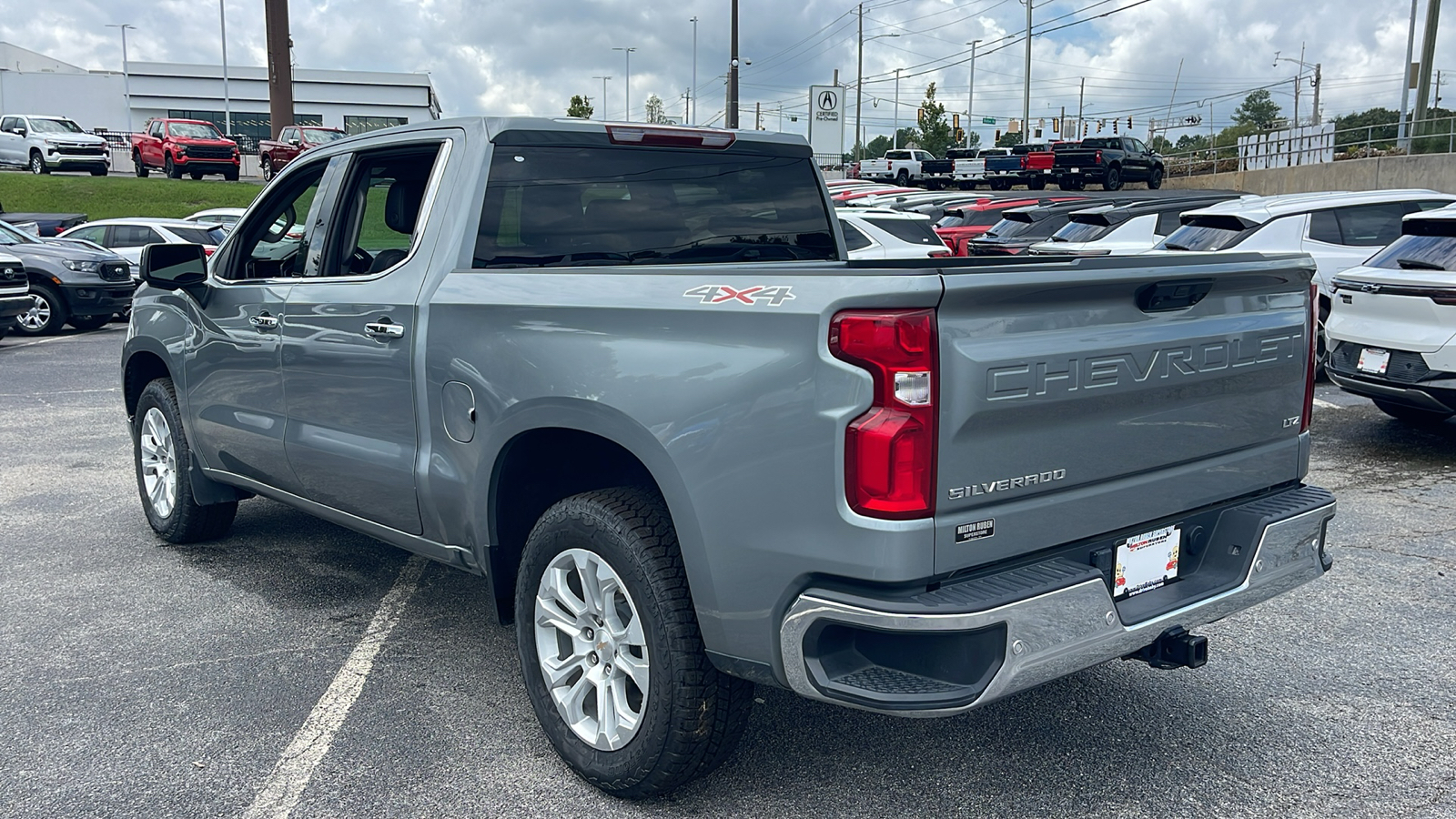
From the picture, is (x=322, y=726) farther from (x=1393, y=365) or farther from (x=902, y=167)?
(x=902, y=167)

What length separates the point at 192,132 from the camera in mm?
38500

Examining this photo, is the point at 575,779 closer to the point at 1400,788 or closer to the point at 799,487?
the point at 799,487

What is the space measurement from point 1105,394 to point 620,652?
1.48 m

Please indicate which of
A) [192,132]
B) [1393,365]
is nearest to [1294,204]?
[1393,365]

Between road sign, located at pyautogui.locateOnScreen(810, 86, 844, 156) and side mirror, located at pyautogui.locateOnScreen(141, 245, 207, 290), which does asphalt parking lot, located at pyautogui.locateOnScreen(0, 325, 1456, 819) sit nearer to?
side mirror, located at pyautogui.locateOnScreen(141, 245, 207, 290)

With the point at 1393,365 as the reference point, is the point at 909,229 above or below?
above

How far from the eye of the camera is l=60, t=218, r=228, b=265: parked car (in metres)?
19.1

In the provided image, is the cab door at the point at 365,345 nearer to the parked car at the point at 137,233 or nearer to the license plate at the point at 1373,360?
the license plate at the point at 1373,360

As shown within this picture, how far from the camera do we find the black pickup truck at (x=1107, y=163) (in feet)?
132

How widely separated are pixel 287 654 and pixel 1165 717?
3200mm

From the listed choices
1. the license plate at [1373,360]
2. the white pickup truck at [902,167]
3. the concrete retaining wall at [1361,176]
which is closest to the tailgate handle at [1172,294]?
the license plate at [1373,360]

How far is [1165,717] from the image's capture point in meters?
3.93

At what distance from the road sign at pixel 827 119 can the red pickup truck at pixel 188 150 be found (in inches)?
796

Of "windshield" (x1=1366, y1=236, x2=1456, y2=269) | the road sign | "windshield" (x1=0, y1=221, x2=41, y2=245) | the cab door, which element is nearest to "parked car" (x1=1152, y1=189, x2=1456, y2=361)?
"windshield" (x1=1366, y1=236, x2=1456, y2=269)
